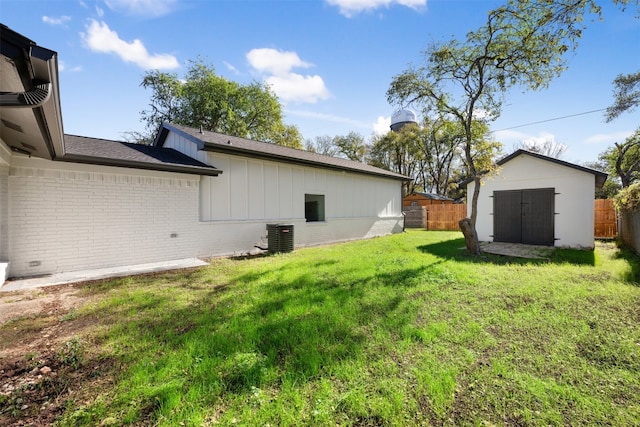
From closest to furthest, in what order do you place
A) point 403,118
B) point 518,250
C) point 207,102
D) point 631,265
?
point 631,265 < point 518,250 < point 207,102 < point 403,118

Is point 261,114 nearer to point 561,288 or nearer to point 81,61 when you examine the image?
point 81,61

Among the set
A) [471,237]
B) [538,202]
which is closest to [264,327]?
[471,237]

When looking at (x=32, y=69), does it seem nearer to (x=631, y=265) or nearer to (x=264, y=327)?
(x=264, y=327)

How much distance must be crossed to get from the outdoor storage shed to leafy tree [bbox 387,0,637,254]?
2155mm

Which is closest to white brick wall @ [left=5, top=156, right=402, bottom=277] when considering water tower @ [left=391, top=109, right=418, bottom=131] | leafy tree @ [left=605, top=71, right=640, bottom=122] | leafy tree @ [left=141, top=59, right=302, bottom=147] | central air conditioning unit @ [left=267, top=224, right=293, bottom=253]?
central air conditioning unit @ [left=267, top=224, right=293, bottom=253]

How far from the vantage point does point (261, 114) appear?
24000mm

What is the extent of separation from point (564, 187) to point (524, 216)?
1412 millimetres

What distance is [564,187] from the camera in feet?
A: 28.2

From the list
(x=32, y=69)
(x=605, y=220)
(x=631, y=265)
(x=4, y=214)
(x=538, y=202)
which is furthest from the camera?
(x=605, y=220)

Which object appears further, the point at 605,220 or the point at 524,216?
the point at 605,220

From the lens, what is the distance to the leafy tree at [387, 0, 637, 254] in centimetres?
614

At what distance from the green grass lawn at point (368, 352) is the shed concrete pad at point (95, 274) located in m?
0.72

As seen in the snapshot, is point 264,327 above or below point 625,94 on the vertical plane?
below

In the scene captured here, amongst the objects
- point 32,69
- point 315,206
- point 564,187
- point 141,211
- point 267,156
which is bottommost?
point 141,211
